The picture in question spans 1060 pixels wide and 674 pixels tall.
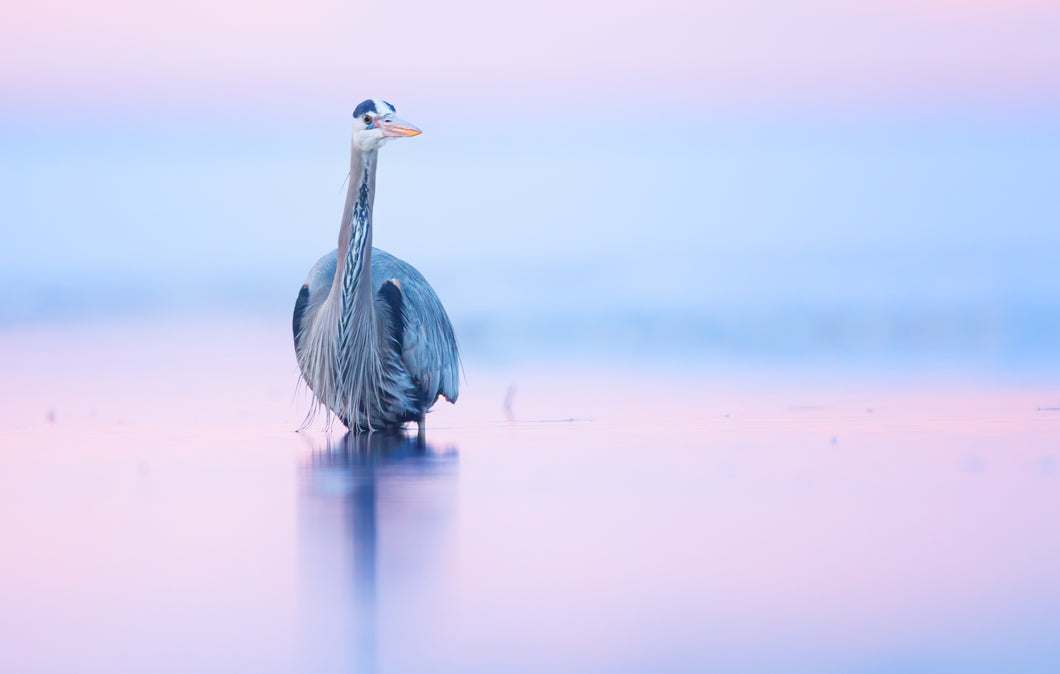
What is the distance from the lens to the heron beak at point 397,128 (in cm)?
806

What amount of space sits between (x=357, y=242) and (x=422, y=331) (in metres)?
0.86

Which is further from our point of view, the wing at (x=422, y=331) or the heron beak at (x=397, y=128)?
the wing at (x=422, y=331)

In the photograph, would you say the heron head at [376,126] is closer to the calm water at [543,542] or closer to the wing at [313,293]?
the wing at [313,293]

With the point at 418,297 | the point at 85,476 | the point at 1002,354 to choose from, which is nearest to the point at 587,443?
the point at 418,297

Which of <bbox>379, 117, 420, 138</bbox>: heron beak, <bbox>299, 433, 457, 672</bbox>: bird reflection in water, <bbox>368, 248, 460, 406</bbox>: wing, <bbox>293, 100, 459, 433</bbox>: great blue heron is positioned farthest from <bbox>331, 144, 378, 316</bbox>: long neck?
<bbox>299, 433, 457, 672</bbox>: bird reflection in water

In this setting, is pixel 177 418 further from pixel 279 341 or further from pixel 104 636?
pixel 279 341

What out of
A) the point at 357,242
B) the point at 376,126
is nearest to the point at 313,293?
the point at 357,242

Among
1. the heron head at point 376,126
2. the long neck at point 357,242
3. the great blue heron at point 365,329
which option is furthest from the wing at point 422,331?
the heron head at point 376,126

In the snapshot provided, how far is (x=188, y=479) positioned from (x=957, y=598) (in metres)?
3.61

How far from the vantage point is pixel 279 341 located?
49.1ft

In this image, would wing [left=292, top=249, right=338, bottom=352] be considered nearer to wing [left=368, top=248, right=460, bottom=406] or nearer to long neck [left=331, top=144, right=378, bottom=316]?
wing [left=368, top=248, right=460, bottom=406]

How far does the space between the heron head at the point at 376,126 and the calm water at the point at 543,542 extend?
1.73 metres

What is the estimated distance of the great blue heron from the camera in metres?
8.03

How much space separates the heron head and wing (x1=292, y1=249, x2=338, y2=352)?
965mm
